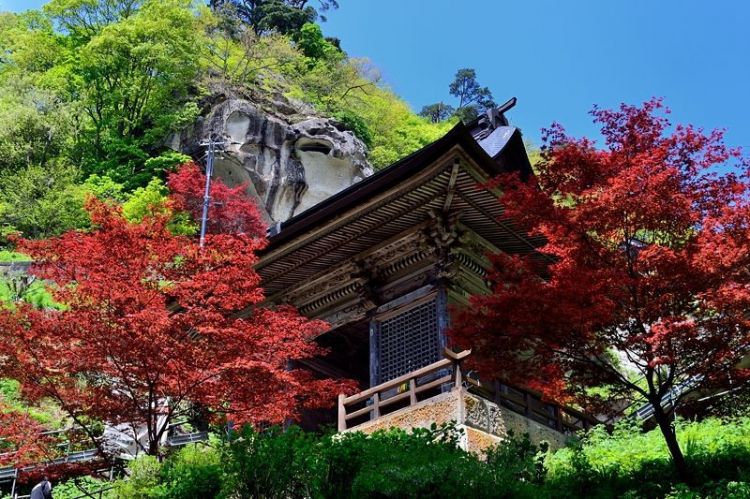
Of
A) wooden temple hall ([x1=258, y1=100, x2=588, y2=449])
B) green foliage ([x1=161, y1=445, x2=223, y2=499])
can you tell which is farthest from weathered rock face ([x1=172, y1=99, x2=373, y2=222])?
green foliage ([x1=161, y1=445, x2=223, y2=499])

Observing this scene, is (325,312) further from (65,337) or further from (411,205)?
(65,337)

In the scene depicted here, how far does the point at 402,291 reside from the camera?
1414 cm

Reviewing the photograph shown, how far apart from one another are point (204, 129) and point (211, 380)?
26.1m

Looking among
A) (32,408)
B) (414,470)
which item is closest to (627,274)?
(414,470)

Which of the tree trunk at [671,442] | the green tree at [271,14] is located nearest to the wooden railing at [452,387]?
the tree trunk at [671,442]

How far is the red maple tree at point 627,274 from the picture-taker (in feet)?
26.6

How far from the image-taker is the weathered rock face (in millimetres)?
33562

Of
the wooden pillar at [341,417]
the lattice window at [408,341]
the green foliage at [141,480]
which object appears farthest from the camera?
the lattice window at [408,341]

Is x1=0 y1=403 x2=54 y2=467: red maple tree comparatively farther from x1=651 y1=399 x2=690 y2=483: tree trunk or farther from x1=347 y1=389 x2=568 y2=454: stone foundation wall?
x1=651 y1=399 x2=690 y2=483: tree trunk

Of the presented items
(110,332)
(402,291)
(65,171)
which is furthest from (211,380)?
(65,171)

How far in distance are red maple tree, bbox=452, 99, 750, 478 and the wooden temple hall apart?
7.26 feet

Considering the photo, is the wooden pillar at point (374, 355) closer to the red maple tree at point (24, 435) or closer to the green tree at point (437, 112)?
the red maple tree at point (24, 435)

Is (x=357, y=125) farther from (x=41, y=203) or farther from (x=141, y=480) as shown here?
(x=141, y=480)

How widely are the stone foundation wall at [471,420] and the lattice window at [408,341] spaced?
1.55 m
